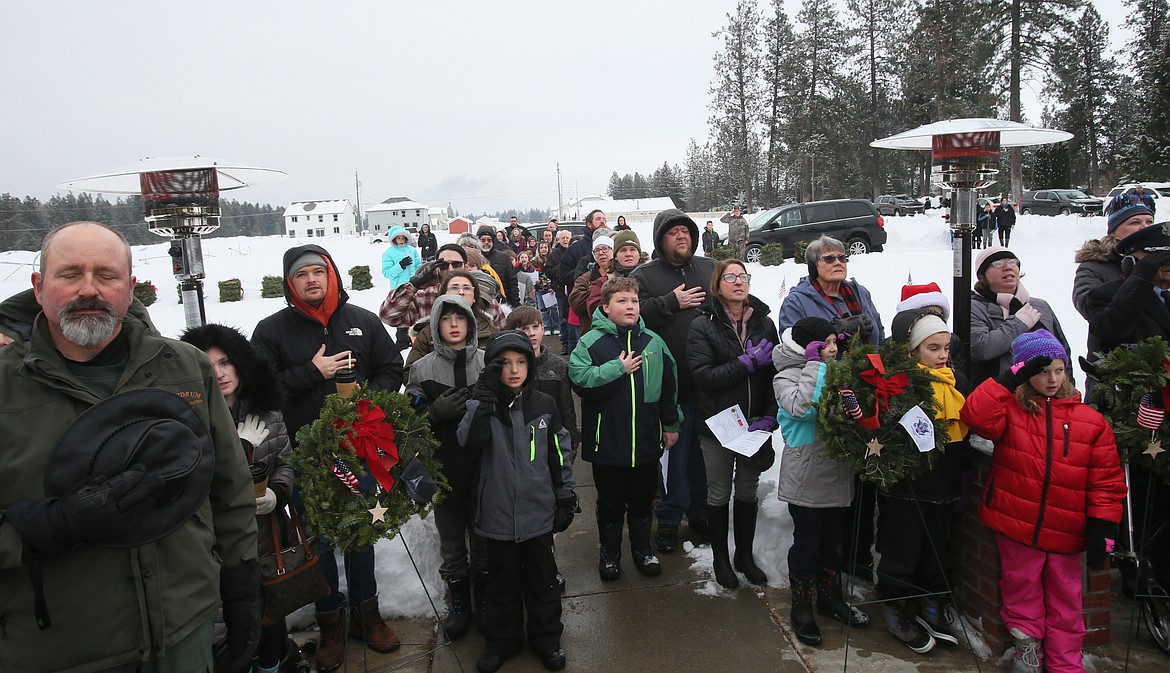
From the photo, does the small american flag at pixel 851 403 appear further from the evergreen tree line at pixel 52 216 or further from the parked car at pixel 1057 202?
the evergreen tree line at pixel 52 216

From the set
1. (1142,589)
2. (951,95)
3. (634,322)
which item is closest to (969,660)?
(1142,589)

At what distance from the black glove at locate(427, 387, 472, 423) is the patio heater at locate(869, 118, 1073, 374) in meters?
3.03

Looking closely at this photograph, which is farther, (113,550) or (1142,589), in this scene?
(1142,589)

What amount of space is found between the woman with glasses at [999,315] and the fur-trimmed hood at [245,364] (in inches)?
157

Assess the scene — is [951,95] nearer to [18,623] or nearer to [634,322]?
[634,322]

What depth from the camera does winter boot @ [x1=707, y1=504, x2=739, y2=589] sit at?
412 cm

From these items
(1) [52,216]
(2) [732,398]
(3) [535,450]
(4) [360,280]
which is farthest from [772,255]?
(1) [52,216]

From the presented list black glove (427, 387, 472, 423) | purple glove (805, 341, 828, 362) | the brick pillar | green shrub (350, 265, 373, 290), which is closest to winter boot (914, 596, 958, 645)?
the brick pillar

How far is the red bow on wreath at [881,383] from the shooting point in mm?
3270

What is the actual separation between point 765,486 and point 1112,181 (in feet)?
168

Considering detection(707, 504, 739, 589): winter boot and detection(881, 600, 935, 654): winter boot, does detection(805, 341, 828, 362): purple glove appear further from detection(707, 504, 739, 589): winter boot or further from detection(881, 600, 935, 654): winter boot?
detection(881, 600, 935, 654): winter boot

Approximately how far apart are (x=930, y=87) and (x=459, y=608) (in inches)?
1506

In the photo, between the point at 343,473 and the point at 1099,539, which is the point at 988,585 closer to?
the point at 1099,539

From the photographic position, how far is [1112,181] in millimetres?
43406
